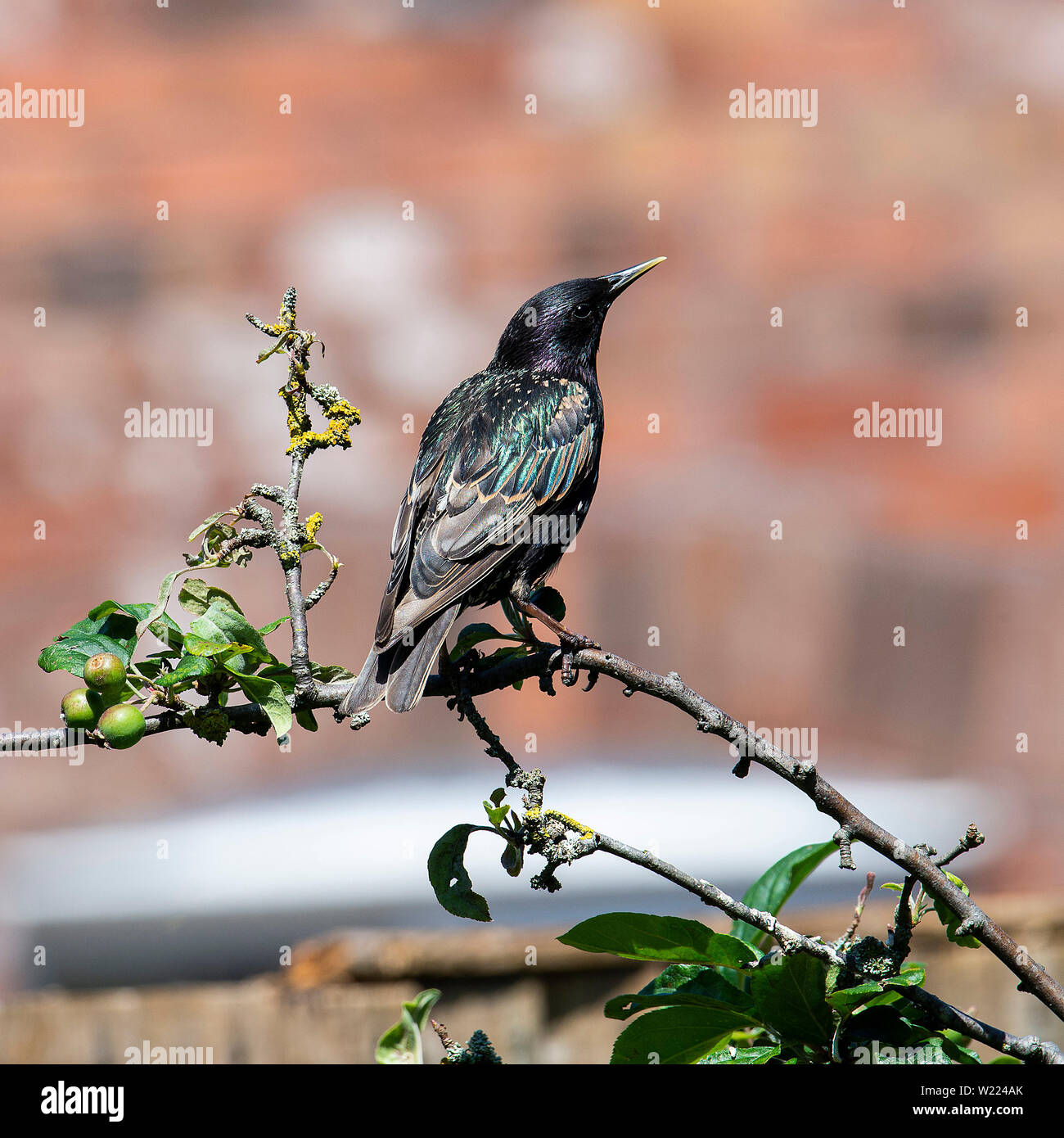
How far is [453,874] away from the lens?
1.69 metres

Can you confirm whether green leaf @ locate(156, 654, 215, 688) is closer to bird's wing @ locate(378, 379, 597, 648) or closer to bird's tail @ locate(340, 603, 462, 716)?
bird's tail @ locate(340, 603, 462, 716)

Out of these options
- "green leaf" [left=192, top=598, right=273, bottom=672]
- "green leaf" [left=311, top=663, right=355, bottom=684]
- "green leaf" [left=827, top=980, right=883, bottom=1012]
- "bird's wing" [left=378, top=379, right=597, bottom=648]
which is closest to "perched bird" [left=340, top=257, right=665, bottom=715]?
"bird's wing" [left=378, top=379, right=597, bottom=648]

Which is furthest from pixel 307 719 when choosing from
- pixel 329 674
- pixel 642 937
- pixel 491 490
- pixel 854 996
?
pixel 491 490

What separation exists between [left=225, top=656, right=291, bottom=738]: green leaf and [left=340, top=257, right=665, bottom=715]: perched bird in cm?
77

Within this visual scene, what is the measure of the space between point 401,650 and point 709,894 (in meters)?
1.30

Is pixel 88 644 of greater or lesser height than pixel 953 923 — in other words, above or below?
above

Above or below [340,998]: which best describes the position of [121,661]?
above

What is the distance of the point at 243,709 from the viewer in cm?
164

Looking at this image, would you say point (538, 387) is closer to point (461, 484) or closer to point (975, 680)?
point (461, 484)

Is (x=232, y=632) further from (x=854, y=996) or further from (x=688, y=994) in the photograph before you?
(x=854, y=996)

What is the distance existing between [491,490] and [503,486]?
1.3 inches

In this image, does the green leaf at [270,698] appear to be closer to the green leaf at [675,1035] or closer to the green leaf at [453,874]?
the green leaf at [453,874]

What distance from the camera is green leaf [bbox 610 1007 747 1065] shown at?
1.56 metres
